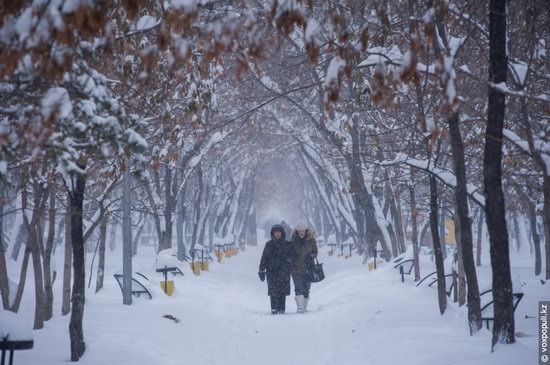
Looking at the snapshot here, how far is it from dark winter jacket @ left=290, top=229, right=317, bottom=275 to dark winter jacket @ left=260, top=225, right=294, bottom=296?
150 mm

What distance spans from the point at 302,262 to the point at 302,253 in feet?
0.67

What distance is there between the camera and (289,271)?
14172mm

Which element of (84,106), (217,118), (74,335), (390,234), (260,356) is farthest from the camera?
(390,234)

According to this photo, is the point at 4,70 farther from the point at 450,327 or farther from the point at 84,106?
the point at 450,327

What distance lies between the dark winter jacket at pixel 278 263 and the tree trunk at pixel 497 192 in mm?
8048

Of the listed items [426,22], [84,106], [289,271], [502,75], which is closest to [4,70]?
[84,106]

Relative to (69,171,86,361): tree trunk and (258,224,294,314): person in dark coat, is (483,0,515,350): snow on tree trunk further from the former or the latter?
(258,224,294,314): person in dark coat

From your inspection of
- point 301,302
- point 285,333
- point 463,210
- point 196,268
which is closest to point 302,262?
point 301,302

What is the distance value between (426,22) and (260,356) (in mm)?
5670

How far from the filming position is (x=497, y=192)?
5957 millimetres

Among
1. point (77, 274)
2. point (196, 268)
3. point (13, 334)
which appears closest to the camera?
point (13, 334)

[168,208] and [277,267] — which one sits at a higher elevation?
[168,208]

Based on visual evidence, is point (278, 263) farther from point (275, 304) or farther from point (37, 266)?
point (37, 266)

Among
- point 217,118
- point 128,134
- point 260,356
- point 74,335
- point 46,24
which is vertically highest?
point 217,118
